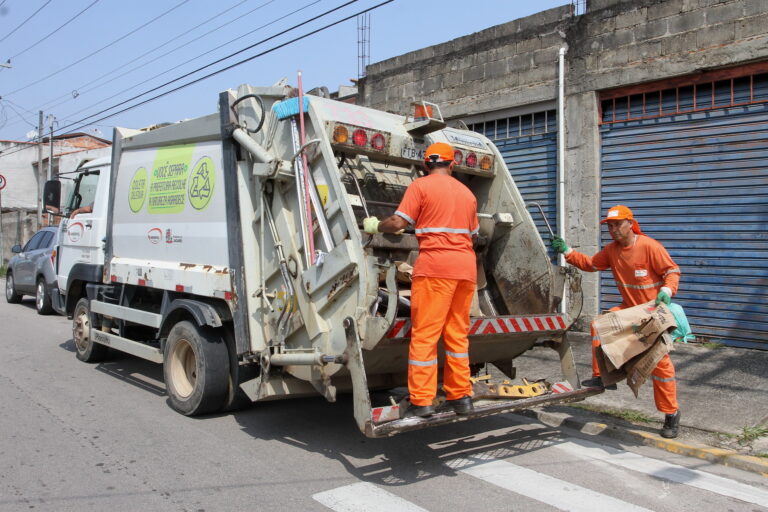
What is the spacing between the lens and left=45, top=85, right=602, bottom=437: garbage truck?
4273 mm

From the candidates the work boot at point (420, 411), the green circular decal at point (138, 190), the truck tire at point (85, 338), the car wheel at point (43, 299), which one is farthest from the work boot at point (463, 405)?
the car wheel at point (43, 299)

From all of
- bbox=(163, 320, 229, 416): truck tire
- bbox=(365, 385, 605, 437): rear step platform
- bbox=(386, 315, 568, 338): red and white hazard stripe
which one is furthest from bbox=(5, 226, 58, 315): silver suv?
bbox=(365, 385, 605, 437): rear step platform

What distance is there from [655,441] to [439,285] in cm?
236

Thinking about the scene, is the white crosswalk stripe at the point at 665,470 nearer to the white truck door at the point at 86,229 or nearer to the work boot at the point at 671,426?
the work boot at the point at 671,426

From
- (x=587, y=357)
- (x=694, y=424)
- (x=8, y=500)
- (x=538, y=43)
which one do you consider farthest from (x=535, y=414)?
(x=538, y=43)

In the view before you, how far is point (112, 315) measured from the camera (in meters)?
6.82

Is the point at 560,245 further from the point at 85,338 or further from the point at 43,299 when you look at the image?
the point at 43,299

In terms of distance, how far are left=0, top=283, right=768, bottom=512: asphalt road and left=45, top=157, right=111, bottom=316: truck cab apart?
1881 mm

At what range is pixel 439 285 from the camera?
4043 millimetres

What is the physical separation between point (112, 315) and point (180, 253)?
1.59 m

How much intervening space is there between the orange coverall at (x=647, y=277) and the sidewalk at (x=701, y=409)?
1.17 feet

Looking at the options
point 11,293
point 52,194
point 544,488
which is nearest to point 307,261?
point 544,488

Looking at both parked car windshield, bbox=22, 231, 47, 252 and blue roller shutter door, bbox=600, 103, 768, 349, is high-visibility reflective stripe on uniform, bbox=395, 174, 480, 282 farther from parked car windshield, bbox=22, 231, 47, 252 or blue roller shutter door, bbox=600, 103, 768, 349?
parked car windshield, bbox=22, 231, 47, 252

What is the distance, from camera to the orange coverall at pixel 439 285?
4.00 metres
